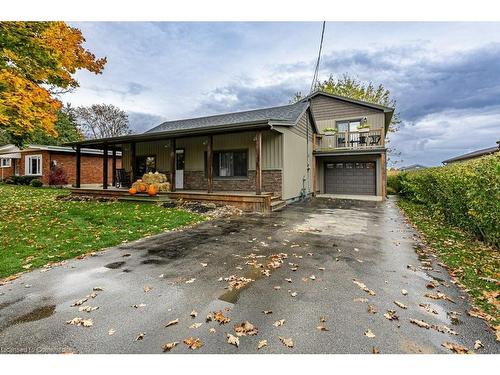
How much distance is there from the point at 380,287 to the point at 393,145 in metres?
31.4

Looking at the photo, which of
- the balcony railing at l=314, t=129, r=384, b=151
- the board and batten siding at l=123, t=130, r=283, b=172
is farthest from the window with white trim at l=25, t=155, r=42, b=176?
the balcony railing at l=314, t=129, r=384, b=151

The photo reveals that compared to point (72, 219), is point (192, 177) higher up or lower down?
higher up

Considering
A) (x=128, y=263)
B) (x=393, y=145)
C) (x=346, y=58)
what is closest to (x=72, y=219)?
(x=128, y=263)

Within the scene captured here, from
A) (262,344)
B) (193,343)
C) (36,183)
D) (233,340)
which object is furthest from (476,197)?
(36,183)

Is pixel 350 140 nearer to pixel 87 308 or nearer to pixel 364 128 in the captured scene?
pixel 364 128

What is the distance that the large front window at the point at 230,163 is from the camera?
13.0 metres

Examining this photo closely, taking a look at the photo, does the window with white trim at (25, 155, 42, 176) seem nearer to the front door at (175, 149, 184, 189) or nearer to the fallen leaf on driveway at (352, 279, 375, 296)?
the front door at (175, 149, 184, 189)

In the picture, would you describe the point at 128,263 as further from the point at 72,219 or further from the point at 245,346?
the point at 72,219

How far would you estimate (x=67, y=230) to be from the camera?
257 inches

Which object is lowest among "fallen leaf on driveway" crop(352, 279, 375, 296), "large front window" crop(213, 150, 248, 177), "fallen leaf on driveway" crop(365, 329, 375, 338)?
"fallen leaf on driveway" crop(365, 329, 375, 338)

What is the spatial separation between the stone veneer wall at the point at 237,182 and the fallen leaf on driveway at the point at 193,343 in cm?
986

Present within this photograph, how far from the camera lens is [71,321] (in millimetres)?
2639

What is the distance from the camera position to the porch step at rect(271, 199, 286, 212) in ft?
34.9

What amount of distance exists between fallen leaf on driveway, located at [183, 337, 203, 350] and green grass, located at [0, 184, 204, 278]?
349 cm
